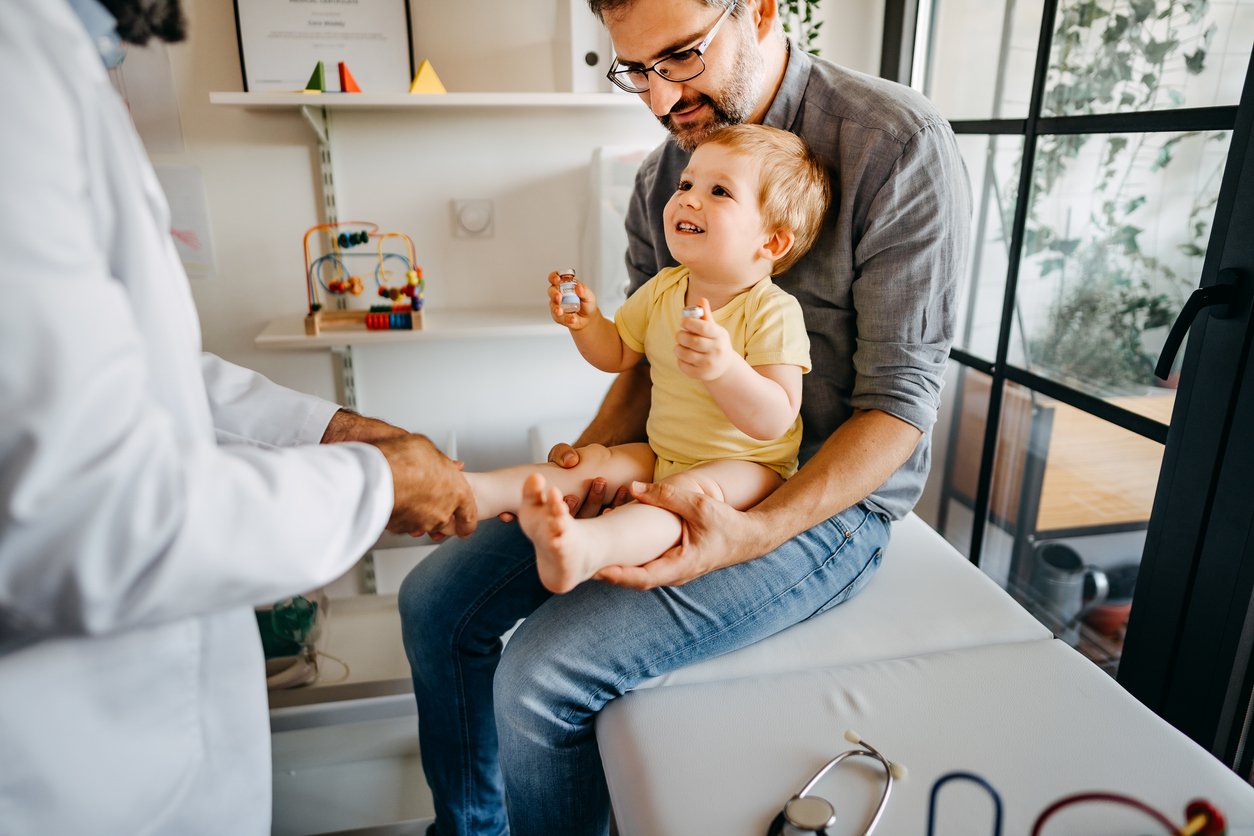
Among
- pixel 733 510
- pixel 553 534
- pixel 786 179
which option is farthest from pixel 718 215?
pixel 553 534

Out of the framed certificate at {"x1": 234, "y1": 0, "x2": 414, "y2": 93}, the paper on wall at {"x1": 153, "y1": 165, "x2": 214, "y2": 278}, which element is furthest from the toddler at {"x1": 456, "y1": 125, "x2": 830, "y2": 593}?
the paper on wall at {"x1": 153, "y1": 165, "x2": 214, "y2": 278}

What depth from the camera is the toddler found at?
3.04 feet

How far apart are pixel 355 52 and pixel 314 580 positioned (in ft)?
5.31

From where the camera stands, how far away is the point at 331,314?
6.15 ft

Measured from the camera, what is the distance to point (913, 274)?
41.3 inches

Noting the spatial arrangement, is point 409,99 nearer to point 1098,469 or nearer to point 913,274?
point 913,274

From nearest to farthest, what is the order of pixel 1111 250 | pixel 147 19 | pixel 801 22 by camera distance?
pixel 147 19 → pixel 1111 250 → pixel 801 22

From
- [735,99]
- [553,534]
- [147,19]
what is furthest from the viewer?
[735,99]

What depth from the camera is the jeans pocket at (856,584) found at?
3.60 feet

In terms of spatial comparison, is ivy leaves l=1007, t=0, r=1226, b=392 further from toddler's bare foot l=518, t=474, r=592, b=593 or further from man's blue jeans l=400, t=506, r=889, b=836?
toddler's bare foot l=518, t=474, r=592, b=593

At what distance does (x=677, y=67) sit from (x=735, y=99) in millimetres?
97

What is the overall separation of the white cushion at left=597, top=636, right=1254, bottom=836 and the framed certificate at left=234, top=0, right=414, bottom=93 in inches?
64.5

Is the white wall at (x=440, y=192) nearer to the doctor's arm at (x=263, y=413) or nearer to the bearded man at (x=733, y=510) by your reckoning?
the bearded man at (x=733, y=510)

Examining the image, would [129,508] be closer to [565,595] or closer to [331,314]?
[565,595]
